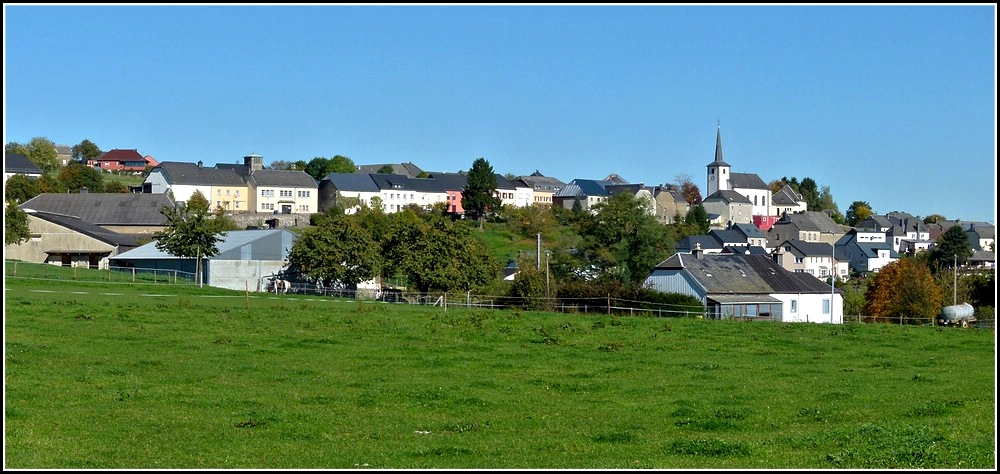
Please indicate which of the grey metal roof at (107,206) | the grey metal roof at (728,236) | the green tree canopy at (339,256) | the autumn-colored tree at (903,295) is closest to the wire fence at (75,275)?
the green tree canopy at (339,256)

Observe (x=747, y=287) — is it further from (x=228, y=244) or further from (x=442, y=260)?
(x=228, y=244)

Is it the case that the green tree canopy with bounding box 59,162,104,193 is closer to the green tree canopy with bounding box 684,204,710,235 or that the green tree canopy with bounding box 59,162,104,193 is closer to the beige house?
the beige house

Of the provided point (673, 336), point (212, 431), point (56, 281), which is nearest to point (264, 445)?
point (212, 431)

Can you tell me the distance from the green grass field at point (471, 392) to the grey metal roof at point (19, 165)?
370 feet

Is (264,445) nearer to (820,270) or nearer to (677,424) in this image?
(677,424)

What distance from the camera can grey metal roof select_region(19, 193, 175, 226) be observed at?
109500mm

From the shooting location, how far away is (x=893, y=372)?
24828 mm

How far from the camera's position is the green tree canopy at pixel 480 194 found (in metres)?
144

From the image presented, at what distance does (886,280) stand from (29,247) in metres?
57.7

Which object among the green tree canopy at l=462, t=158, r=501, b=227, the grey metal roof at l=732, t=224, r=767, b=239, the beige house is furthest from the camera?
the grey metal roof at l=732, t=224, r=767, b=239

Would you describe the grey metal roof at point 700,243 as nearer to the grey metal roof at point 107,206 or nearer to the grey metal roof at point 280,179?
the grey metal roof at point 280,179

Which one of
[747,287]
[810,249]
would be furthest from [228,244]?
[810,249]

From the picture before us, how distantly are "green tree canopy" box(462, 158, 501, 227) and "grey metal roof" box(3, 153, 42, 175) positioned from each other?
5400 cm

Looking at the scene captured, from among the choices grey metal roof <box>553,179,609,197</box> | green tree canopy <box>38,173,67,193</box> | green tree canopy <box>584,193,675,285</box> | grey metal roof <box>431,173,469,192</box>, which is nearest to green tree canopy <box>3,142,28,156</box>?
green tree canopy <box>38,173,67,193</box>
